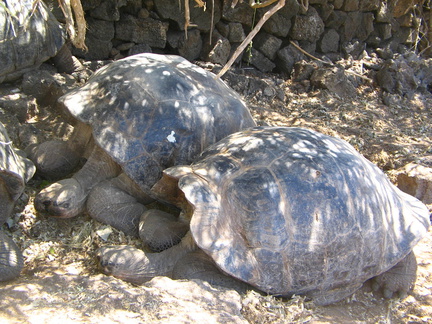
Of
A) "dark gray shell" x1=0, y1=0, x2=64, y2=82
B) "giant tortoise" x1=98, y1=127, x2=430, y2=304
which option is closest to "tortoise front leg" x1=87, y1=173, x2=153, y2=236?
"giant tortoise" x1=98, y1=127, x2=430, y2=304

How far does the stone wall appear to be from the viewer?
16.2ft

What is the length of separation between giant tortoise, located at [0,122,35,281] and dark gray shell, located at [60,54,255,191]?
0.53 meters

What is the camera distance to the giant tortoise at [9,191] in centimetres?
249

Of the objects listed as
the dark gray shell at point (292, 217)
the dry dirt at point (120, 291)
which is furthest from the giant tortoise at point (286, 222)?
the dry dirt at point (120, 291)

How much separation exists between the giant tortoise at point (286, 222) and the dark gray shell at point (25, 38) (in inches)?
86.9

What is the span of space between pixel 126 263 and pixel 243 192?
84 centimetres

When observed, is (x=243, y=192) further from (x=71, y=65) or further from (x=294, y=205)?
(x=71, y=65)

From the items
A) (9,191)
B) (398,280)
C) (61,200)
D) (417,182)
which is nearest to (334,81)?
(417,182)

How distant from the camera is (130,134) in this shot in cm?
305

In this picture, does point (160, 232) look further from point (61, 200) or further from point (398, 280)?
point (398, 280)

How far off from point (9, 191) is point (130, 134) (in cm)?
87

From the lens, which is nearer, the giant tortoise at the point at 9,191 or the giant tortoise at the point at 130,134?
the giant tortoise at the point at 9,191

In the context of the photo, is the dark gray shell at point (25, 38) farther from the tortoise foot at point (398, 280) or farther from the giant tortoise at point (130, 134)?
the tortoise foot at point (398, 280)

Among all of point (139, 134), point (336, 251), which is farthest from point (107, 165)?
point (336, 251)
